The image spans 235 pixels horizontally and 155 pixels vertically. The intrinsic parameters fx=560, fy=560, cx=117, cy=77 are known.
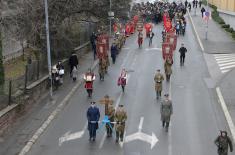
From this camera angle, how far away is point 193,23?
2318 inches

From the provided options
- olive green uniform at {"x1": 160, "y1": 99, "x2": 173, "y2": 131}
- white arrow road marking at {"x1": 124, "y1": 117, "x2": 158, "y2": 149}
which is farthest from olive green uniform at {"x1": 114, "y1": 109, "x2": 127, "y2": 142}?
olive green uniform at {"x1": 160, "y1": 99, "x2": 173, "y2": 131}

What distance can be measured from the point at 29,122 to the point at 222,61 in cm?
1750

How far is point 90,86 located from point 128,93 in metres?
2.10

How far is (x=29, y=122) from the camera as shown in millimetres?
21875

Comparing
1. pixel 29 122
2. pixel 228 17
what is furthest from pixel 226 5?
pixel 29 122

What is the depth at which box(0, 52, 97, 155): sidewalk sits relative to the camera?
62.4 ft

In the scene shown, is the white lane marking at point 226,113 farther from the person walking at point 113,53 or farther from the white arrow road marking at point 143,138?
the person walking at point 113,53

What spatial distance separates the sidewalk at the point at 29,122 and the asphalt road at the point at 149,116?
1.81 feet

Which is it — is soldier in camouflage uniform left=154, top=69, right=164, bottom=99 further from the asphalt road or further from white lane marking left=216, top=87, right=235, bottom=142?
white lane marking left=216, top=87, right=235, bottom=142

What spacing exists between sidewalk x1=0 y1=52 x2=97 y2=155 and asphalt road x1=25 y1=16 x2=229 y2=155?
1.81ft

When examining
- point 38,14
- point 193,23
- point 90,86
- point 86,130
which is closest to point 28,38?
point 38,14

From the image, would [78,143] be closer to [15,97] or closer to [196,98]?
[15,97]

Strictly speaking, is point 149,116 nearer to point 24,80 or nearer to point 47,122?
point 47,122

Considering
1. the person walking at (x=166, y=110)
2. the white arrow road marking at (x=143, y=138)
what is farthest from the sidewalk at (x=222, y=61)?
the white arrow road marking at (x=143, y=138)
